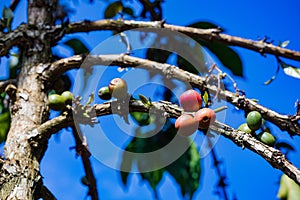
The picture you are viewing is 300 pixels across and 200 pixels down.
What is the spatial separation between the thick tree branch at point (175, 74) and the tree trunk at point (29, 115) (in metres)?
0.07

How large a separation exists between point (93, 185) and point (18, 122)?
36 cm

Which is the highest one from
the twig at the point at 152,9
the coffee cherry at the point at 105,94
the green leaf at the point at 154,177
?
the twig at the point at 152,9

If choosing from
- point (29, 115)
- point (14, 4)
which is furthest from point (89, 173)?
point (14, 4)

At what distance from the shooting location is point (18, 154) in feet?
3.74

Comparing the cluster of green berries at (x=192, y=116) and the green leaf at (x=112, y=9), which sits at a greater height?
the green leaf at (x=112, y=9)

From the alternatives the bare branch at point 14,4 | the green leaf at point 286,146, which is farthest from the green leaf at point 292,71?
the bare branch at point 14,4

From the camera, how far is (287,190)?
160 centimetres

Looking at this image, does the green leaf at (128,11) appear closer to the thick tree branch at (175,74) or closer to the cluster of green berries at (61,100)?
the thick tree branch at (175,74)

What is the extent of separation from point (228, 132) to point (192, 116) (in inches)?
3.3

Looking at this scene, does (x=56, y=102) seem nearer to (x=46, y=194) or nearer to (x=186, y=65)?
(x=46, y=194)

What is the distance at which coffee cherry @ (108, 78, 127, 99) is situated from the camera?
3.56ft

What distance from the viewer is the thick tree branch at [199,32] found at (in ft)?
4.83

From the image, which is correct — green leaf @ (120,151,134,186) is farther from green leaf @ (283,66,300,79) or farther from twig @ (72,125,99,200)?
green leaf @ (283,66,300,79)

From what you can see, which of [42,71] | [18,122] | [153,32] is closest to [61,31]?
[42,71]
